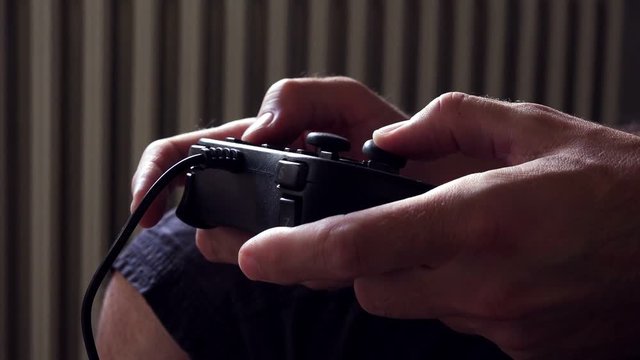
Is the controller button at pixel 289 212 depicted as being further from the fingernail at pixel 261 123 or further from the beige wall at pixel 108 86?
the beige wall at pixel 108 86

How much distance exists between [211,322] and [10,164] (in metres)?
0.79

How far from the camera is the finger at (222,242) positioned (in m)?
0.50

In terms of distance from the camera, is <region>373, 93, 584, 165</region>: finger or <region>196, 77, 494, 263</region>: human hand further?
<region>196, 77, 494, 263</region>: human hand

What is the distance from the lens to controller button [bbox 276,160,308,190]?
393 millimetres

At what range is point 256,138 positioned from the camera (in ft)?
1.91

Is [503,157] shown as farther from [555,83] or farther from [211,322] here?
[555,83]

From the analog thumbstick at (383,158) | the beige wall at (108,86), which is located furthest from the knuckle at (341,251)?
the beige wall at (108,86)

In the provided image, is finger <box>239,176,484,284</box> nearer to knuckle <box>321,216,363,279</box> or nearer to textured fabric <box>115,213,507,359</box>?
knuckle <box>321,216,363,279</box>

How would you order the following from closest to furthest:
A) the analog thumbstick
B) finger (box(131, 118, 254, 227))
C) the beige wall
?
1. the analog thumbstick
2. finger (box(131, 118, 254, 227))
3. the beige wall

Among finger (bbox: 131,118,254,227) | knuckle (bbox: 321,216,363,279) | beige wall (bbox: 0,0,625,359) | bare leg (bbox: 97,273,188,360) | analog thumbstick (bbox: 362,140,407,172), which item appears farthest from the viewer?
beige wall (bbox: 0,0,625,359)

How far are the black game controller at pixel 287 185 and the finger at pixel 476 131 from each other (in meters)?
0.01

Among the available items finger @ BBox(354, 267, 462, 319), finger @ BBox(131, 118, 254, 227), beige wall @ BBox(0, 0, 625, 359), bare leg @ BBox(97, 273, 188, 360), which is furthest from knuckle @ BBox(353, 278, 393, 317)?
beige wall @ BBox(0, 0, 625, 359)

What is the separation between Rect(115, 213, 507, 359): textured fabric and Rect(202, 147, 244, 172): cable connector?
24 centimetres

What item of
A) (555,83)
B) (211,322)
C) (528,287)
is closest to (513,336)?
(528,287)
